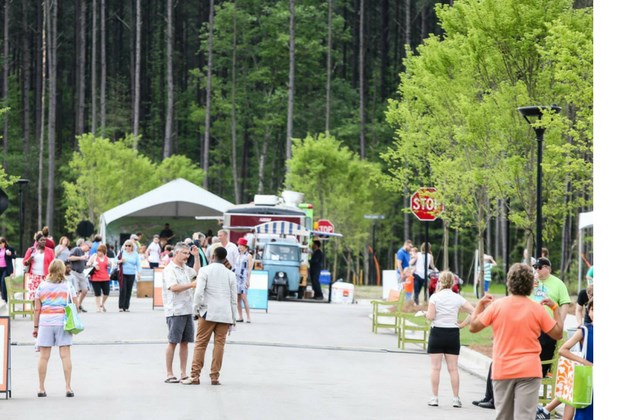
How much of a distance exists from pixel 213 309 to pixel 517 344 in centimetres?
610

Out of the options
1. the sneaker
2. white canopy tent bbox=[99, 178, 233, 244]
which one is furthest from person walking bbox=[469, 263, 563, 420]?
white canopy tent bbox=[99, 178, 233, 244]

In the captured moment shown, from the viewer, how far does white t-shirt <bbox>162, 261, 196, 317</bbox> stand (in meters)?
15.6

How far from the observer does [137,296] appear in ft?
121

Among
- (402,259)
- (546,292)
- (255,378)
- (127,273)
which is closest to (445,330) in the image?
(546,292)

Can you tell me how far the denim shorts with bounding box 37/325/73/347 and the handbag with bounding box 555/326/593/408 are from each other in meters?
5.83

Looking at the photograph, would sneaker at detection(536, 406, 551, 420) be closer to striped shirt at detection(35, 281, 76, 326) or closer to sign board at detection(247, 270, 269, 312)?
striped shirt at detection(35, 281, 76, 326)

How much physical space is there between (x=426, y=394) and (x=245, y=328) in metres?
9.76

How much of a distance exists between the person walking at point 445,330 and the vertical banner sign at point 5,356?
4.60 meters

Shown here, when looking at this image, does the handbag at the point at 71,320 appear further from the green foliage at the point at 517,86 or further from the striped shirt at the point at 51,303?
the green foliage at the point at 517,86

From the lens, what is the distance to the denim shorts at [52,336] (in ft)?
46.6

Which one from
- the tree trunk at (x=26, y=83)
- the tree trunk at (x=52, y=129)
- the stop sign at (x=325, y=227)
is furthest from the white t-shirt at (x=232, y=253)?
the tree trunk at (x=26, y=83)
